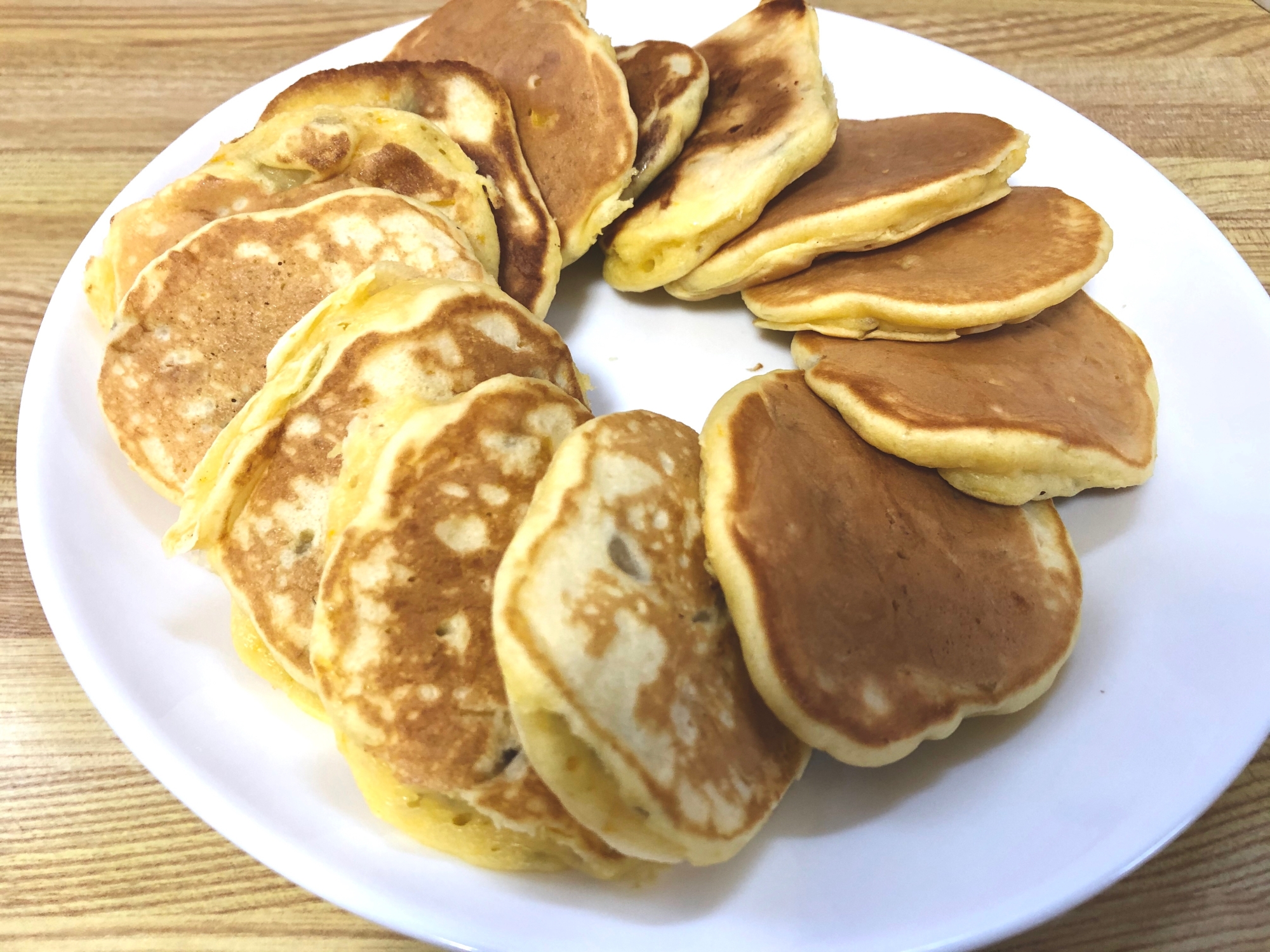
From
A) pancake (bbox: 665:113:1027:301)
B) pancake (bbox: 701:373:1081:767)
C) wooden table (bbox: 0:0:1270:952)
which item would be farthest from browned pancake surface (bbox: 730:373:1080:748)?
wooden table (bbox: 0:0:1270:952)

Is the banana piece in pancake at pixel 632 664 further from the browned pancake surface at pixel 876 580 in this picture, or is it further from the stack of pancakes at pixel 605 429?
the browned pancake surface at pixel 876 580

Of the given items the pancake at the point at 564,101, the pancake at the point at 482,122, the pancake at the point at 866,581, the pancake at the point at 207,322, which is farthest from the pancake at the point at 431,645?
the pancake at the point at 564,101

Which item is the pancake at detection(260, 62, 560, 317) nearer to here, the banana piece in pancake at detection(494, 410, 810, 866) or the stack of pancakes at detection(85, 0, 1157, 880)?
the stack of pancakes at detection(85, 0, 1157, 880)

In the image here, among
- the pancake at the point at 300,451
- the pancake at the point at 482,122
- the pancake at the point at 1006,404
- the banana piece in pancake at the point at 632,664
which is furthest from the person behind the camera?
the pancake at the point at 482,122

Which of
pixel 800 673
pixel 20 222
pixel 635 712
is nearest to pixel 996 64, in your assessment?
pixel 800 673

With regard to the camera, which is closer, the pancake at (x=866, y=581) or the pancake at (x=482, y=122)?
the pancake at (x=866, y=581)

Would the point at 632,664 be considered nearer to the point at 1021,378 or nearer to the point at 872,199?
the point at 1021,378

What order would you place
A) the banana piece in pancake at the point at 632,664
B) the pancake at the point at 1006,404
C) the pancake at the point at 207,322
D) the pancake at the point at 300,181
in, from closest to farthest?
the banana piece in pancake at the point at 632,664, the pancake at the point at 1006,404, the pancake at the point at 207,322, the pancake at the point at 300,181
